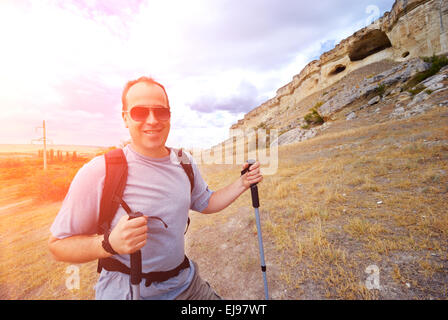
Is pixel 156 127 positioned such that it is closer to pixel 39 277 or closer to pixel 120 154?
pixel 120 154

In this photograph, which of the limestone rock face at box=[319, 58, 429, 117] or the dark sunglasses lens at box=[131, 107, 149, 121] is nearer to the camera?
the dark sunglasses lens at box=[131, 107, 149, 121]

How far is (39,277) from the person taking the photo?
A: 13.6 ft

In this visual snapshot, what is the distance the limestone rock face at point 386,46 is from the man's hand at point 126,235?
26957 mm

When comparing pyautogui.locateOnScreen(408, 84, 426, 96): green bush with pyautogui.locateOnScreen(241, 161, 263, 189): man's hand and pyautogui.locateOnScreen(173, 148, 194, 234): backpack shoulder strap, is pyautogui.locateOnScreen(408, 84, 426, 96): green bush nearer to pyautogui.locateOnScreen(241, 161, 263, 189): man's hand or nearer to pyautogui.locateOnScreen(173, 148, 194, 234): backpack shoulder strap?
pyautogui.locateOnScreen(241, 161, 263, 189): man's hand

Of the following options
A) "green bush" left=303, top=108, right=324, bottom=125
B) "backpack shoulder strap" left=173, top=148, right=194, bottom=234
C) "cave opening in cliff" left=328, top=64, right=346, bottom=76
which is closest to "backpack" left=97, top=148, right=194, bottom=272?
"backpack shoulder strap" left=173, top=148, right=194, bottom=234

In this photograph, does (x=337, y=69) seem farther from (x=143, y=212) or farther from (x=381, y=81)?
(x=143, y=212)

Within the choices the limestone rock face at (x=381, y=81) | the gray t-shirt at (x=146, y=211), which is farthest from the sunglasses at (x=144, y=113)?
the limestone rock face at (x=381, y=81)

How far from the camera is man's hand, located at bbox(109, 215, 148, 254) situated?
117cm

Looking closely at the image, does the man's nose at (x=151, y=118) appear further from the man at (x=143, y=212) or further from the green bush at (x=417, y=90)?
the green bush at (x=417, y=90)

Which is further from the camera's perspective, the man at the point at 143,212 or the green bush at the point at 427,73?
the green bush at the point at 427,73

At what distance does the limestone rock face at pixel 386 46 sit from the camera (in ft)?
72.0

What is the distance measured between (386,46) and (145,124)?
46.1m

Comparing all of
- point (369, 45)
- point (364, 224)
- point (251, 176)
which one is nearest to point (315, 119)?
point (369, 45)
